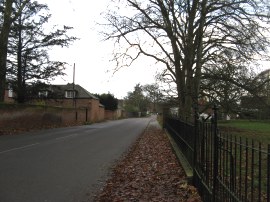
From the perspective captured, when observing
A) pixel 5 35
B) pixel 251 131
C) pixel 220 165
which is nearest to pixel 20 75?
pixel 5 35

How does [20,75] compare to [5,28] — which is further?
[20,75]

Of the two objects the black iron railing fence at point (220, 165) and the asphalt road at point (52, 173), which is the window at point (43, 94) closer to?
the asphalt road at point (52, 173)

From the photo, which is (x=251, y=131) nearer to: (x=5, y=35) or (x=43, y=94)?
(x=43, y=94)

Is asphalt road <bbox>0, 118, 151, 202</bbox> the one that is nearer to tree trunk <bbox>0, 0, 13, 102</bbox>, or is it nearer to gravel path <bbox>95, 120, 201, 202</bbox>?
gravel path <bbox>95, 120, 201, 202</bbox>

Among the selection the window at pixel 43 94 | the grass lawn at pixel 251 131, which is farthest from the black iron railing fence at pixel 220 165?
the window at pixel 43 94

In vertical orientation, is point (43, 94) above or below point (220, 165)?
above

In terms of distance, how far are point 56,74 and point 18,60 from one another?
4128 millimetres

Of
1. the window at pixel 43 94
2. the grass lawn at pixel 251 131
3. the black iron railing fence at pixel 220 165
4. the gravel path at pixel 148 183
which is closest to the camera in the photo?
the black iron railing fence at pixel 220 165

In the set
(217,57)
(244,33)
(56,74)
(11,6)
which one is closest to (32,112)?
(56,74)

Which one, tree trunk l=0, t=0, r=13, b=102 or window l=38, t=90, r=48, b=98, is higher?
tree trunk l=0, t=0, r=13, b=102

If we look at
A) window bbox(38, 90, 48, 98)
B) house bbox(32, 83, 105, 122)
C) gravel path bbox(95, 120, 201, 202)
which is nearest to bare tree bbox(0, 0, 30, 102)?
window bbox(38, 90, 48, 98)

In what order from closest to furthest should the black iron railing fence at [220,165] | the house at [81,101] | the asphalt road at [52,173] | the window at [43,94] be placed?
the black iron railing fence at [220,165] → the asphalt road at [52,173] → the window at [43,94] → the house at [81,101]

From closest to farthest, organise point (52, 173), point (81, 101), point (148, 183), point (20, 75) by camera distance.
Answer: point (148, 183)
point (52, 173)
point (20, 75)
point (81, 101)

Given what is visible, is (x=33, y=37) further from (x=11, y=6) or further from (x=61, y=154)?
(x=61, y=154)
